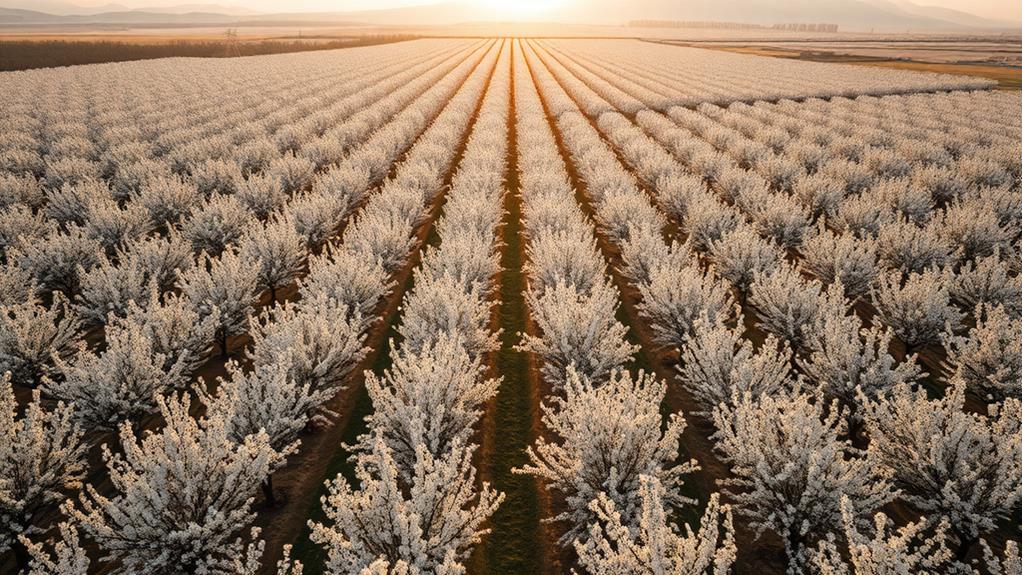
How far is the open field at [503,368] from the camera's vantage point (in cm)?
672

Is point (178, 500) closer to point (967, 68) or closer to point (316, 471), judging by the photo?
point (316, 471)

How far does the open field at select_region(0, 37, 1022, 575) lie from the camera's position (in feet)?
22.1

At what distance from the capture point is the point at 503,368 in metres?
12.8

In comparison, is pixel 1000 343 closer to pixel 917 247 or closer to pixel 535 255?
pixel 917 247

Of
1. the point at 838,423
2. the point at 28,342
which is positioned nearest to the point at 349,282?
the point at 28,342

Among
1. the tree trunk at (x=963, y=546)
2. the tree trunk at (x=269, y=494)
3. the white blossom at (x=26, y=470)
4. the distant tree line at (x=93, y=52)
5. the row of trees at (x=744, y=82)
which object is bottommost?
the tree trunk at (x=269, y=494)

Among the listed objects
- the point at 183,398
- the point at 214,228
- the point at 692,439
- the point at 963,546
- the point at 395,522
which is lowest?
the point at 692,439

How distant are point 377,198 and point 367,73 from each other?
193ft

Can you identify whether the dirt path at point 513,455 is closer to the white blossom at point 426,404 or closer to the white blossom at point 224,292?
the white blossom at point 426,404

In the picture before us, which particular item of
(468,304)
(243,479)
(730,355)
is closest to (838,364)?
(730,355)

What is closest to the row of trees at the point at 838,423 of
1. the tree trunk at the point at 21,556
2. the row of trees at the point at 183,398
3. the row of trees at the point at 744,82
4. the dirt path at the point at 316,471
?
the dirt path at the point at 316,471

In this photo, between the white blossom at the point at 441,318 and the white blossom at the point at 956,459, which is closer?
the white blossom at the point at 956,459

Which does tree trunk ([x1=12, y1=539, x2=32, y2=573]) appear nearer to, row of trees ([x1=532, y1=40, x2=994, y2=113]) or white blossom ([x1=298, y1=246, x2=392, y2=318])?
white blossom ([x1=298, y1=246, x2=392, y2=318])

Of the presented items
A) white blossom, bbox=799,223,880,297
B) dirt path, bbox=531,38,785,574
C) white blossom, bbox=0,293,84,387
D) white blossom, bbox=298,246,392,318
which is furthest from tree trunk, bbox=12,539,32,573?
white blossom, bbox=799,223,880,297
